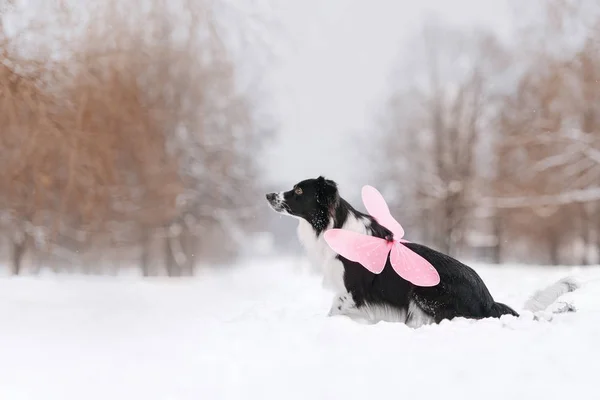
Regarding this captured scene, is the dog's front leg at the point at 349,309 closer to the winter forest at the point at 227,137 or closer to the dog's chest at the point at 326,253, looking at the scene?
the dog's chest at the point at 326,253

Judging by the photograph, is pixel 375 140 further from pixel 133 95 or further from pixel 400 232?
pixel 400 232

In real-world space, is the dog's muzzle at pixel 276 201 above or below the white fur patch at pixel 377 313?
above

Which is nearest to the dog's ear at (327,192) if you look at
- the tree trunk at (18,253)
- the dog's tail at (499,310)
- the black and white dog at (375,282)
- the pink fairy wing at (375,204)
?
the black and white dog at (375,282)

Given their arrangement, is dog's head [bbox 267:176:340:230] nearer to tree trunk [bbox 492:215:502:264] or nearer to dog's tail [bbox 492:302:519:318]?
dog's tail [bbox 492:302:519:318]

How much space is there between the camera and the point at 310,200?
563cm

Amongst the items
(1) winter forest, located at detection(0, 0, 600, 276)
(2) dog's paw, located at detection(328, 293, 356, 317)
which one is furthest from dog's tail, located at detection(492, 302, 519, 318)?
(1) winter forest, located at detection(0, 0, 600, 276)

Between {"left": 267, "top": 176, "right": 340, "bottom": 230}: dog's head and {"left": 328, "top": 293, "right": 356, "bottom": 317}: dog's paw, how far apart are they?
73 centimetres

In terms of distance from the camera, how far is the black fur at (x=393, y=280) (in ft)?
16.4

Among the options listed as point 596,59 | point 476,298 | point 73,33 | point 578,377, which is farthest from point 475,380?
point 596,59

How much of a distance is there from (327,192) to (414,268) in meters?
1.15

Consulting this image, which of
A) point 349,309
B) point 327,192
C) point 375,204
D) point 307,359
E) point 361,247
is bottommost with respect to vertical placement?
point 307,359

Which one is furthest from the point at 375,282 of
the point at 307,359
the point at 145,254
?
the point at 145,254

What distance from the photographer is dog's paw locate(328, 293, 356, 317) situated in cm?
532

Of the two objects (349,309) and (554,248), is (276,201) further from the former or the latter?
(554,248)
